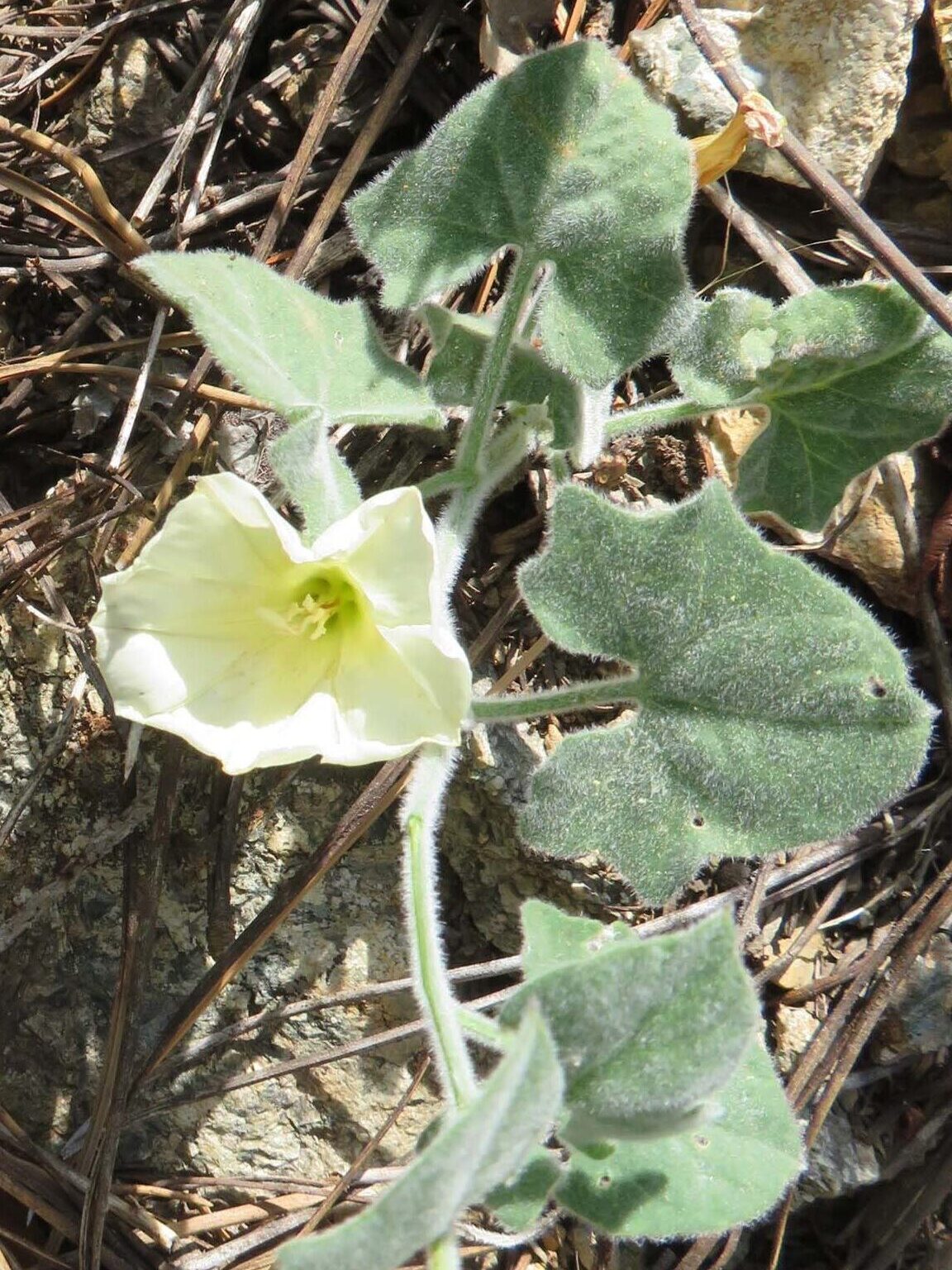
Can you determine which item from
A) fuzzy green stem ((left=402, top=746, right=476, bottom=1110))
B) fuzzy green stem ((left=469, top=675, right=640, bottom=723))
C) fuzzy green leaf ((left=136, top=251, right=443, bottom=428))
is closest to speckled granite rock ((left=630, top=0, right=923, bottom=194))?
Answer: fuzzy green leaf ((left=136, top=251, right=443, bottom=428))

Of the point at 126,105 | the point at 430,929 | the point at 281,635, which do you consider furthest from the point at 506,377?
the point at 126,105

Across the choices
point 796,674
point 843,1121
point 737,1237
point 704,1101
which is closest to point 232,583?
point 796,674

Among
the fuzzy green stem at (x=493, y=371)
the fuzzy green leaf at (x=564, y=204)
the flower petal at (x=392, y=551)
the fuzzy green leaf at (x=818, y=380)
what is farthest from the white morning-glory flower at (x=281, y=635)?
the fuzzy green leaf at (x=818, y=380)

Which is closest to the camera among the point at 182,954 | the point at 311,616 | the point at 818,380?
the point at 311,616

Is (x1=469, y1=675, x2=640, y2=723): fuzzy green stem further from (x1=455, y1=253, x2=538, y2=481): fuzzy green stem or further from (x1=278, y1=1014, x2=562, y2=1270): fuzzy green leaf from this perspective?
(x1=278, y1=1014, x2=562, y2=1270): fuzzy green leaf

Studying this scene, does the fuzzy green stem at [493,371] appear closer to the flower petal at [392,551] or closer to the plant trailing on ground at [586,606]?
the plant trailing on ground at [586,606]

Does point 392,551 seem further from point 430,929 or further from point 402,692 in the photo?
point 430,929

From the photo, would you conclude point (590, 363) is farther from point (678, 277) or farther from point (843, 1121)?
point (843, 1121)
